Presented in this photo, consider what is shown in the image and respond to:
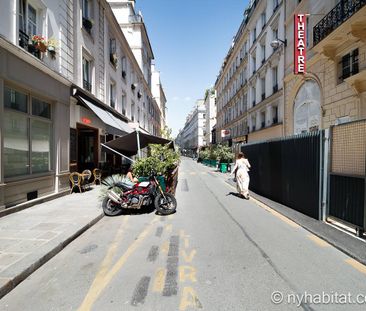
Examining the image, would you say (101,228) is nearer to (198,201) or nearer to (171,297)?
(171,297)

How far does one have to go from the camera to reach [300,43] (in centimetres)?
1526

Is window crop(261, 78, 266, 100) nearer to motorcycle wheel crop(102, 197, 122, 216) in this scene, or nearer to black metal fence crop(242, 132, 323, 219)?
black metal fence crop(242, 132, 323, 219)

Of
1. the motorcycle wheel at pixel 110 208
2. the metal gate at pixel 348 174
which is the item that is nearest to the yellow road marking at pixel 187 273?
the metal gate at pixel 348 174

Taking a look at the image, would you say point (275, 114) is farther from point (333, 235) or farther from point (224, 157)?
point (333, 235)

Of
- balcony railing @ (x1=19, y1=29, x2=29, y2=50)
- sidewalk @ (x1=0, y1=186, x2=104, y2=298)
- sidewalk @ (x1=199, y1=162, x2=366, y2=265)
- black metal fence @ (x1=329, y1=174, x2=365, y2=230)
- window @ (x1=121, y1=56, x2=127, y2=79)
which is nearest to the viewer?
sidewalk @ (x1=0, y1=186, x2=104, y2=298)

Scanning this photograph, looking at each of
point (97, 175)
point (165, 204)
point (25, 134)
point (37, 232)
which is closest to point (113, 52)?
point (97, 175)

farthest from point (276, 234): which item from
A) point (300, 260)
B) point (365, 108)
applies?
point (365, 108)

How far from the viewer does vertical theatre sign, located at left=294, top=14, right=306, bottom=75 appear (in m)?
14.9

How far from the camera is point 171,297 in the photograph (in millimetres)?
3154

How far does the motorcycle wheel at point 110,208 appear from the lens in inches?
296

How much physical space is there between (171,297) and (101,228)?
3576 millimetres

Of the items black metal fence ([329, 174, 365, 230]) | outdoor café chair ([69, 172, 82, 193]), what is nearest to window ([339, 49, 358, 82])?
black metal fence ([329, 174, 365, 230])

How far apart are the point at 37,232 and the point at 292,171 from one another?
262 inches

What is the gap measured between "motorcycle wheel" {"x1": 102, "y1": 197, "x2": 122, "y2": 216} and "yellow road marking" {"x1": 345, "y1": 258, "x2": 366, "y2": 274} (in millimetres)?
5479
